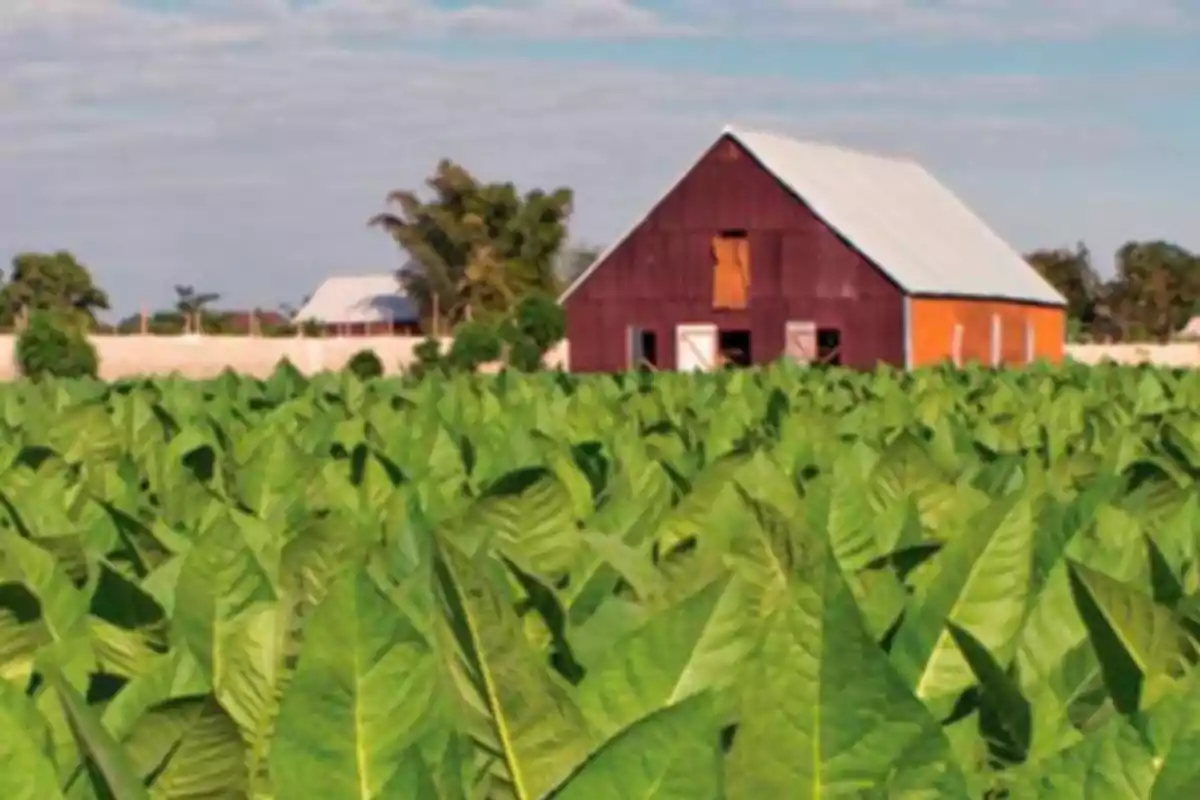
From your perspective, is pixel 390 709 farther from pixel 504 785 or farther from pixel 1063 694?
pixel 1063 694

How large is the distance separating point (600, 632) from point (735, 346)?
161 ft

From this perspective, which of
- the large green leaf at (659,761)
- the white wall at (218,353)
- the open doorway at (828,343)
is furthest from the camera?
the white wall at (218,353)

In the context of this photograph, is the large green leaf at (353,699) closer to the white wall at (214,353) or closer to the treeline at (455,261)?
the white wall at (214,353)

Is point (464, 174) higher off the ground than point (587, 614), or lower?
higher

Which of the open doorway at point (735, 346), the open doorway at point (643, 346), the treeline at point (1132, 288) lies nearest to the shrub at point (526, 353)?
the open doorway at point (643, 346)

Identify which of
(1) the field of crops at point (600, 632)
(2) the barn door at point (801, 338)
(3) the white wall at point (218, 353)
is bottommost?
(3) the white wall at point (218, 353)

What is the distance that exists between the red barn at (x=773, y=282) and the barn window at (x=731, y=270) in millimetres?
38

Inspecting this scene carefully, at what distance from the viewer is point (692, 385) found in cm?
1112

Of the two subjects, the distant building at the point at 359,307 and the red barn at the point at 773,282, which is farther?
the distant building at the point at 359,307

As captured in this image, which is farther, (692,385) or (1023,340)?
(1023,340)

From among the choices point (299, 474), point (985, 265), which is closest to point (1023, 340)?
point (985, 265)

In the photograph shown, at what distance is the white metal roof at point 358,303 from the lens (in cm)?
11038

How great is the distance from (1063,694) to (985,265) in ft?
178

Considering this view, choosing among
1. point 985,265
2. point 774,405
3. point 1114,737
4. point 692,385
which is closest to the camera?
point 1114,737
